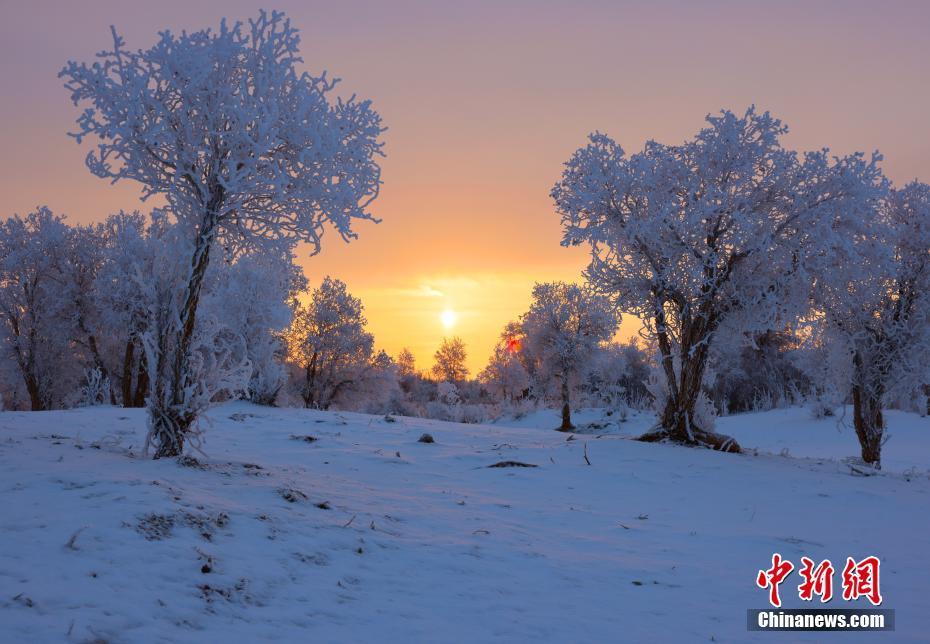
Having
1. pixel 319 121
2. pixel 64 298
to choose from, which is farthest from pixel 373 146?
pixel 64 298

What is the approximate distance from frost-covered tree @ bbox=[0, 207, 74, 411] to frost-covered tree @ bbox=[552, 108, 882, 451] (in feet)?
81.7

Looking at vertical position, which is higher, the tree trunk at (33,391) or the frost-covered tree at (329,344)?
the frost-covered tree at (329,344)

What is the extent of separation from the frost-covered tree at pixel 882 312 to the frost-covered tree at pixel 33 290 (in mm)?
29301

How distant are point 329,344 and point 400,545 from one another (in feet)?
104

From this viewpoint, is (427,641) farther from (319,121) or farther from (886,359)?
(886,359)

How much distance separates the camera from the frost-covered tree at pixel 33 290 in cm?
2762

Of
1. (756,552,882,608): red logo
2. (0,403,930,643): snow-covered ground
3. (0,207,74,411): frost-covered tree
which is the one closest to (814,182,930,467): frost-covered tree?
(0,403,930,643): snow-covered ground

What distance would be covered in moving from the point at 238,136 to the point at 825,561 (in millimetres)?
7358

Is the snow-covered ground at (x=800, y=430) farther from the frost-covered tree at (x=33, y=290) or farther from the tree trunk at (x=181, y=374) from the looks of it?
the frost-covered tree at (x=33, y=290)

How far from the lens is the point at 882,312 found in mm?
14055

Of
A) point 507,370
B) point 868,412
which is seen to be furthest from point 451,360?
point 868,412

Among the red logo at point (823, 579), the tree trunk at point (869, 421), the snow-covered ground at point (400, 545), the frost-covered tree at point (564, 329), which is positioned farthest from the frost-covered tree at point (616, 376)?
the red logo at point (823, 579)

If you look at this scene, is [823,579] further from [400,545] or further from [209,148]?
[209,148]

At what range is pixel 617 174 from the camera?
13.5m
